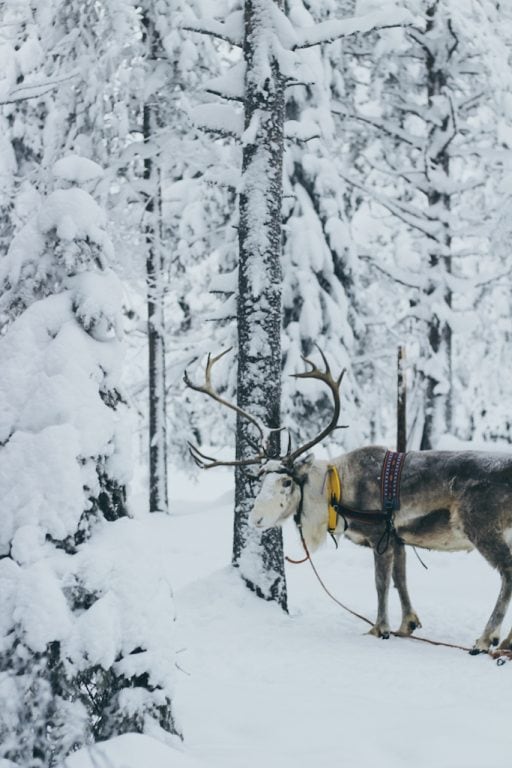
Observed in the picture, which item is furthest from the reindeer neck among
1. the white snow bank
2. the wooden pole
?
the white snow bank

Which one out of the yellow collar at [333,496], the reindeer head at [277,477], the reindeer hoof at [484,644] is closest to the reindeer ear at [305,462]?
the reindeer head at [277,477]

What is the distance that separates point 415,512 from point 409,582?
2.83m

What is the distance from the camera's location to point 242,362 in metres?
8.11

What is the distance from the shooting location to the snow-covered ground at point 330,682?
4.02 metres

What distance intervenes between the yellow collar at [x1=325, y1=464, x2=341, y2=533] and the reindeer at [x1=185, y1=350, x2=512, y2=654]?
0.25ft

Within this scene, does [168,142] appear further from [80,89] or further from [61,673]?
[61,673]

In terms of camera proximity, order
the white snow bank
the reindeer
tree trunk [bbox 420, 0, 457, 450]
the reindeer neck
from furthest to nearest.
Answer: tree trunk [bbox 420, 0, 457, 450] < the reindeer neck < the reindeer < the white snow bank

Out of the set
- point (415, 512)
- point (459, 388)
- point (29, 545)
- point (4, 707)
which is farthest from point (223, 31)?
point (459, 388)

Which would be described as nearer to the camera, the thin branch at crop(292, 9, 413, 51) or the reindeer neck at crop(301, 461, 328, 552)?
the reindeer neck at crop(301, 461, 328, 552)

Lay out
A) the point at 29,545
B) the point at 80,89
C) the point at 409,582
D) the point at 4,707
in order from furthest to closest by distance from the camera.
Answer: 1. the point at 80,89
2. the point at 409,582
3. the point at 29,545
4. the point at 4,707

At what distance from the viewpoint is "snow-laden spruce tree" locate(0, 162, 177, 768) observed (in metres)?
3.54

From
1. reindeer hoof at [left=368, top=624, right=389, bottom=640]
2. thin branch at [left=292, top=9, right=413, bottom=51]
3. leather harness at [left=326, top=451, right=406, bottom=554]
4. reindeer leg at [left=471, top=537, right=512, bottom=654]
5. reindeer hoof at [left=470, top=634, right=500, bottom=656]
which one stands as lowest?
reindeer hoof at [left=368, top=624, right=389, bottom=640]

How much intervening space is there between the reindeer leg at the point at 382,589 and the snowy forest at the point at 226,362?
0.29m

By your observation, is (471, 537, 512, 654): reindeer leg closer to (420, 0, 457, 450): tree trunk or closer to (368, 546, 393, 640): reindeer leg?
(368, 546, 393, 640): reindeer leg
